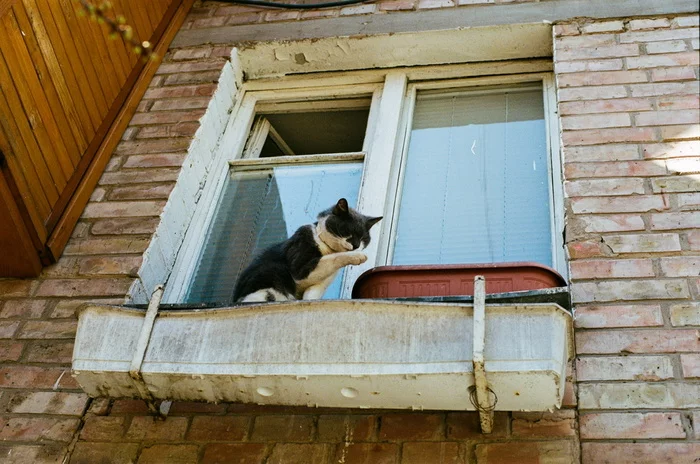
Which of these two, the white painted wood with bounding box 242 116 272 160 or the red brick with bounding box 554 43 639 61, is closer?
the red brick with bounding box 554 43 639 61

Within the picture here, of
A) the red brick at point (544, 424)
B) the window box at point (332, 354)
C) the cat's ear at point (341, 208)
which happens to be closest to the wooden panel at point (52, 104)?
the window box at point (332, 354)

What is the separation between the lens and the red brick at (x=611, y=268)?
8.64 feet

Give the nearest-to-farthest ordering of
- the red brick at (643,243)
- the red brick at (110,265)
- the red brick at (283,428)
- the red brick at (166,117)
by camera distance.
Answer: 1. the red brick at (283,428)
2. the red brick at (643,243)
3. the red brick at (110,265)
4. the red brick at (166,117)

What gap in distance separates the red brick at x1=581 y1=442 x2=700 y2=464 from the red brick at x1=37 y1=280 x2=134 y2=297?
1.62m

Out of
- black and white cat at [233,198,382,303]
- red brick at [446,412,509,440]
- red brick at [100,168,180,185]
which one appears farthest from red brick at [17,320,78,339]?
red brick at [446,412,509,440]

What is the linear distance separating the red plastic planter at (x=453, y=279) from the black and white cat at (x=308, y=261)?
24 cm

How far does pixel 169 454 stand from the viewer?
2.47 m

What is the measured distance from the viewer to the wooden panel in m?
3.01

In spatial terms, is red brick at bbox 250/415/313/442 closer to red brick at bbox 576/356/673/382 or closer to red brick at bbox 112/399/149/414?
red brick at bbox 112/399/149/414

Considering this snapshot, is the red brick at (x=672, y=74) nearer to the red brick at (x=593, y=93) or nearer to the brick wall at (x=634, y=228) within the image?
the brick wall at (x=634, y=228)

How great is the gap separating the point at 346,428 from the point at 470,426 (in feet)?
1.14

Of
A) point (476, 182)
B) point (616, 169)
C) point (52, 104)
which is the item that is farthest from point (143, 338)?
point (616, 169)

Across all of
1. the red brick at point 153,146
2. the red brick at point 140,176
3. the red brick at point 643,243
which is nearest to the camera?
the red brick at point 643,243

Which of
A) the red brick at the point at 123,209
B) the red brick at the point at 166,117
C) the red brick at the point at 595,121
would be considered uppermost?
the red brick at the point at 166,117
